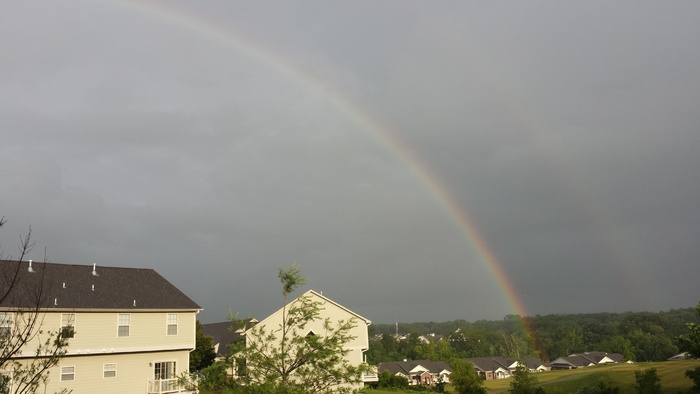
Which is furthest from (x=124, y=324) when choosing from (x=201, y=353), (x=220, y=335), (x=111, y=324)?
(x=220, y=335)

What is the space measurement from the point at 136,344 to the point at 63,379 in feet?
14.0

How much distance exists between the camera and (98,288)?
3306cm

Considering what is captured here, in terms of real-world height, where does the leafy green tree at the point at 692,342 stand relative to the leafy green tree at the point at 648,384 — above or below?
above

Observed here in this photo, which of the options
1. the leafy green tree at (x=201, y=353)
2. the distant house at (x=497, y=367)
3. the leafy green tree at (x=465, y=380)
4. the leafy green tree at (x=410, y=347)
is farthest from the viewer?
the leafy green tree at (x=410, y=347)

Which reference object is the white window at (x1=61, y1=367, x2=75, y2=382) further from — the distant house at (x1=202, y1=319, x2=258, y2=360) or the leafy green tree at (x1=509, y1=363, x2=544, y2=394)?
the leafy green tree at (x1=509, y1=363, x2=544, y2=394)

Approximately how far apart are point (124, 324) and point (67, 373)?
3.95 m

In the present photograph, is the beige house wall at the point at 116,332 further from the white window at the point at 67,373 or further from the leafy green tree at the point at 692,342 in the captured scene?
the leafy green tree at the point at 692,342

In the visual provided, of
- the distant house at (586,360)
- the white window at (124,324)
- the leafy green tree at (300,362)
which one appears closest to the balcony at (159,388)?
the white window at (124,324)

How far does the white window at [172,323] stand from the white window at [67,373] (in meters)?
6.01

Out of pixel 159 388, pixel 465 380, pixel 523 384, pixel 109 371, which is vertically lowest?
pixel 465 380

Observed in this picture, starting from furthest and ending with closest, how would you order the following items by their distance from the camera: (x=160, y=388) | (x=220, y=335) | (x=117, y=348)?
(x=220, y=335), (x=160, y=388), (x=117, y=348)

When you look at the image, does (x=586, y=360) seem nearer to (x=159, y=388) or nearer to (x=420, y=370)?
(x=420, y=370)

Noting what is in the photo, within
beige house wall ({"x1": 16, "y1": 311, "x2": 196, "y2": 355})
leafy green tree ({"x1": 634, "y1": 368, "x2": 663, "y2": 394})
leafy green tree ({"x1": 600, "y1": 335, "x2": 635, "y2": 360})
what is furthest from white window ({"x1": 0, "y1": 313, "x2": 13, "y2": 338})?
leafy green tree ({"x1": 600, "y1": 335, "x2": 635, "y2": 360})

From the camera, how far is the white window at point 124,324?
105 feet
